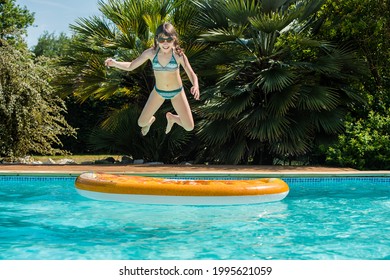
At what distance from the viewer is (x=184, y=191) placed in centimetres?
655

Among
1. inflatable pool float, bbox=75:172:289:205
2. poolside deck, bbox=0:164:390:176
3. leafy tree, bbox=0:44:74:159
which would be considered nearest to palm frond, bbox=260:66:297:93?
poolside deck, bbox=0:164:390:176

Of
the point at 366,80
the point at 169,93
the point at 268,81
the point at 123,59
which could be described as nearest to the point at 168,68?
the point at 169,93

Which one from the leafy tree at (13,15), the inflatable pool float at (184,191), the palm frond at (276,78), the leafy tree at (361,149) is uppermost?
the leafy tree at (13,15)

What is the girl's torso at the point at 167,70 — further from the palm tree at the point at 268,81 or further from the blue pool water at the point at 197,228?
the palm tree at the point at 268,81

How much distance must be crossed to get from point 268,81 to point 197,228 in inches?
210

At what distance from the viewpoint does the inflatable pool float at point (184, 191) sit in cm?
657

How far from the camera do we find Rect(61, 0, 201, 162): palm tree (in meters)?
12.3

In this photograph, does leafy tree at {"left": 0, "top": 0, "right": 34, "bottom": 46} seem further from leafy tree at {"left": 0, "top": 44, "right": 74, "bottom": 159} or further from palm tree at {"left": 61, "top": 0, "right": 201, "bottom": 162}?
palm tree at {"left": 61, "top": 0, "right": 201, "bottom": 162}

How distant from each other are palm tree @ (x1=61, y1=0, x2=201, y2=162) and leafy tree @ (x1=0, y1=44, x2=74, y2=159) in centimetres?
71

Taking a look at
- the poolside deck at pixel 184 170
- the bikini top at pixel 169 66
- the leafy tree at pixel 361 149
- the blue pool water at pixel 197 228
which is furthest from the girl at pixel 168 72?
the leafy tree at pixel 361 149

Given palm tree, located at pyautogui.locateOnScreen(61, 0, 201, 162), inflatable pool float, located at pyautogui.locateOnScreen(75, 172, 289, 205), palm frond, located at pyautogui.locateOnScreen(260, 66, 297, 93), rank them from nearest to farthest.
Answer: inflatable pool float, located at pyautogui.locateOnScreen(75, 172, 289, 205) → palm frond, located at pyautogui.locateOnScreen(260, 66, 297, 93) → palm tree, located at pyautogui.locateOnScreen(61, 0, 201, 162)

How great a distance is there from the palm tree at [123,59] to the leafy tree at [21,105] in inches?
27.8
